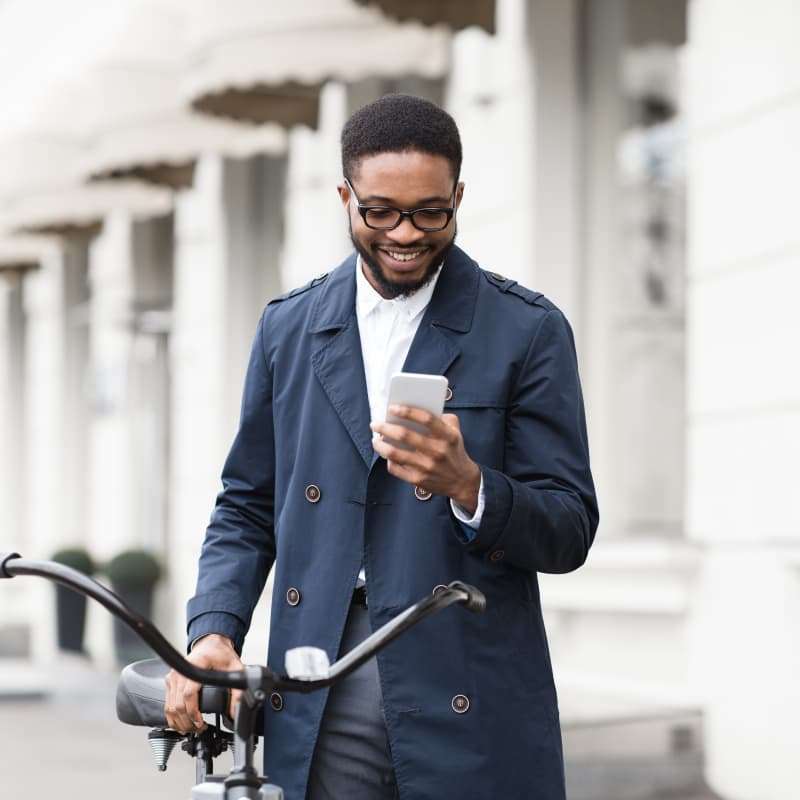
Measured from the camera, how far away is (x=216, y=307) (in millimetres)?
12414

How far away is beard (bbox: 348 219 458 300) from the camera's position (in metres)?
2.23

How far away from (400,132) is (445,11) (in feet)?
20.3

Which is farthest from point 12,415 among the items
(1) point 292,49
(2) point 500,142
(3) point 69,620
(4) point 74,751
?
(2) point 500,142

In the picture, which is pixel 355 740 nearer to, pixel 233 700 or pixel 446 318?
pixel 233 700

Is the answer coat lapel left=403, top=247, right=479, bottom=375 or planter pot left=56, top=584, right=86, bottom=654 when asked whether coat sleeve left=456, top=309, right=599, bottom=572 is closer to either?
coat lapel left=403, top=247, right=479, bottom=375

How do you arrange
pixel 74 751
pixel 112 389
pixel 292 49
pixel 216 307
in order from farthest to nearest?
pixel 112 389, pixel 216 307, pixel 292 49, pixel 74 751

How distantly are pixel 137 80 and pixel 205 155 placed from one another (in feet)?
2.99

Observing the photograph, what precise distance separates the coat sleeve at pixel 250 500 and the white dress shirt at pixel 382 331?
177 millimetres

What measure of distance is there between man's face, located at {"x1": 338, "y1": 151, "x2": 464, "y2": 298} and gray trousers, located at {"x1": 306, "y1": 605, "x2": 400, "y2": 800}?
50cm

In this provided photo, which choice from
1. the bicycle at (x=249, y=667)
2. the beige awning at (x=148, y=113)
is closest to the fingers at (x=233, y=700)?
the bicycle at (x=249, y=667)

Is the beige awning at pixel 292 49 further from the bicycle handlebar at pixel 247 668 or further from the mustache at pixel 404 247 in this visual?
the bicycle handlebar at pixel 247 668

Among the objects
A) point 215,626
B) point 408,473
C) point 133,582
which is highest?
point 408,473

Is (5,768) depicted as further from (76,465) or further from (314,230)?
(76,465)

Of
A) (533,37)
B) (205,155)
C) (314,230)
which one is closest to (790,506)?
(533,37)
